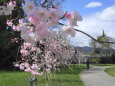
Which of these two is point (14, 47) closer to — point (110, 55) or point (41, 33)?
point (41, 33)

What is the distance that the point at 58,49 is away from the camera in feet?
23.9

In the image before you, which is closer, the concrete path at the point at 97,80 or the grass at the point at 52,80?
the grass at the point at 52,80

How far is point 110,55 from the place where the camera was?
2201 inches

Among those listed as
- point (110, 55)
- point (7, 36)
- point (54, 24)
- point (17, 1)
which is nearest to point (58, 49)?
point (17, 1)

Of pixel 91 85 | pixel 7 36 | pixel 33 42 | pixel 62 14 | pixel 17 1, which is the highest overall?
pixel 7 36

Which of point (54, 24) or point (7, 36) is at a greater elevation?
point (7, 36)

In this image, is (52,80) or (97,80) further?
(97,80)

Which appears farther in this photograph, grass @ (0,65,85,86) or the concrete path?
the concrete path

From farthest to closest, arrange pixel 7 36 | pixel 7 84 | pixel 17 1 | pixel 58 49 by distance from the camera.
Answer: pixel 7 36 < pixel 7 84 < pixel 58 49 < pixel 17 1

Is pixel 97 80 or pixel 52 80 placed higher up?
pixel 52 80

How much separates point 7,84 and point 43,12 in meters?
11.4

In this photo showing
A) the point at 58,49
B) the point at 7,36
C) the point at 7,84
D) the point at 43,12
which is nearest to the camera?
the point at 43,12

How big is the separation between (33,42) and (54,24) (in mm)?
155

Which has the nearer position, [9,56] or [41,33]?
[41,33]
